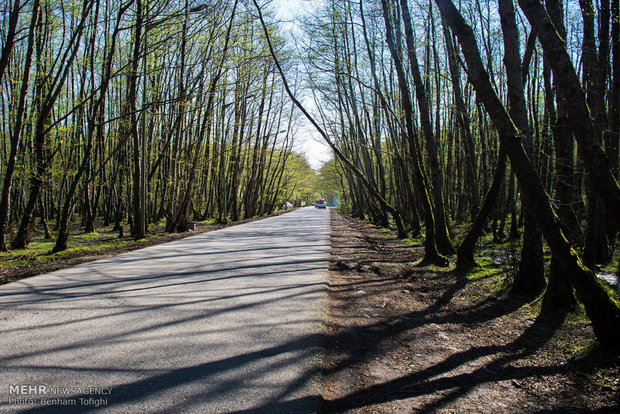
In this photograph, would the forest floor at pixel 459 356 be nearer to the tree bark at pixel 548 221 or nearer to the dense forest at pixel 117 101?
the tree bark at pixel 548 221

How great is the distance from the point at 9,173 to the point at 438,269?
11170 millimetres

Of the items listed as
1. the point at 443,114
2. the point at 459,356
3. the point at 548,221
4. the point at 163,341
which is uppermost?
the point at 443,114

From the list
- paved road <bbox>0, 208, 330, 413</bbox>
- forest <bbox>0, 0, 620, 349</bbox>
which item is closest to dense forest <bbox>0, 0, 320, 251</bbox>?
forest <bbox>0, 0, 620, 349</bbox>

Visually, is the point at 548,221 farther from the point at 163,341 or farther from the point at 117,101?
the point at 117,101

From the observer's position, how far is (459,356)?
3.65 meters

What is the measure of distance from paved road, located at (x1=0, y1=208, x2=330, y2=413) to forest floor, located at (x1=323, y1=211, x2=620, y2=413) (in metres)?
0.35

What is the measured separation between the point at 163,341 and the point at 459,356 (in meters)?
2.84

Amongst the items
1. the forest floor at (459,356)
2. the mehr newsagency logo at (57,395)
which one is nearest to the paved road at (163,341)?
the mehr newsagency logo at (57,395)

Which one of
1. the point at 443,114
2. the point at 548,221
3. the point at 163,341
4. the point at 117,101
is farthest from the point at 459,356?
the point at 117,101

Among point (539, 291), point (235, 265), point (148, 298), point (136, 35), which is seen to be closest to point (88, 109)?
point (136, 35)

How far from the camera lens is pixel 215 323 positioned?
4.25 m

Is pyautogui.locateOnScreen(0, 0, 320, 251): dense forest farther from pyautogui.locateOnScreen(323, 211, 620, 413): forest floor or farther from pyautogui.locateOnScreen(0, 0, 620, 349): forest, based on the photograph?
pyautogui.locateOnScreen(323, 211, 620, 413): forest floor

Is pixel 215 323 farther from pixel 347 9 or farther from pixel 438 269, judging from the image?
pixel 347 9

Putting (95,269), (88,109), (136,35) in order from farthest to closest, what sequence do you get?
1. (88,109)
2. (136,35)
3. (95,269)
